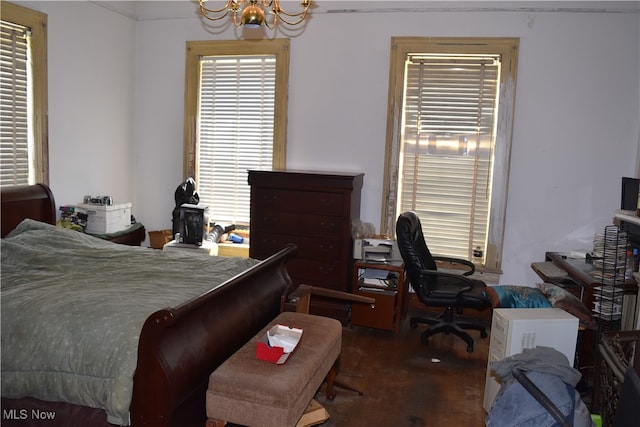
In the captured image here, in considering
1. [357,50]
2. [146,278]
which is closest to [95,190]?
[146,278]

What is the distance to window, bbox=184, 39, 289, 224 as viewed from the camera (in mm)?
5266

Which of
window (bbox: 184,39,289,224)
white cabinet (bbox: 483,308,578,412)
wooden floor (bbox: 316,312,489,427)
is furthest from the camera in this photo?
window (bbox: 184,39,289,224)

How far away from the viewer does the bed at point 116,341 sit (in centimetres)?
216

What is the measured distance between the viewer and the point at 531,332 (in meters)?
3.01

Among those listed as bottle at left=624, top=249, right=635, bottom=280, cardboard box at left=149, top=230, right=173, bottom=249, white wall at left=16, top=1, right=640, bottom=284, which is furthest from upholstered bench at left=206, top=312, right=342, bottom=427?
cardboard box at left=149, top=230, right=173, bottom=249

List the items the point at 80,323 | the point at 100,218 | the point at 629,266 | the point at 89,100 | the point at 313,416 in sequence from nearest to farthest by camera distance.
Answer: the point at 80,323 < the point at 313,416 < the point at 629,266 < the point at 100,218 < the point at 89,100

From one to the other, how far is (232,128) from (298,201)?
53.7 inches

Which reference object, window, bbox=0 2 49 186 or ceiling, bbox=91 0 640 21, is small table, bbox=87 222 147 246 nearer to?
window, bbox=0 2 49 186

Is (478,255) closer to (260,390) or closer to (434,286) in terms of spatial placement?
(434,286)

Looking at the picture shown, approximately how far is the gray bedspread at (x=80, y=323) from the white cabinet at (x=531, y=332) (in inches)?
65.0

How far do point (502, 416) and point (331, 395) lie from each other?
124 cm

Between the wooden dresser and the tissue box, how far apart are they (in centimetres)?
189

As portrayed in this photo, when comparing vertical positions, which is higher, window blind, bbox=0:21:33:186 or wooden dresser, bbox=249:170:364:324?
window blind, bbox=0:21:33:186

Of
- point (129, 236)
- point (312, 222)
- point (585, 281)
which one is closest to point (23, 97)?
point (129, 236)
